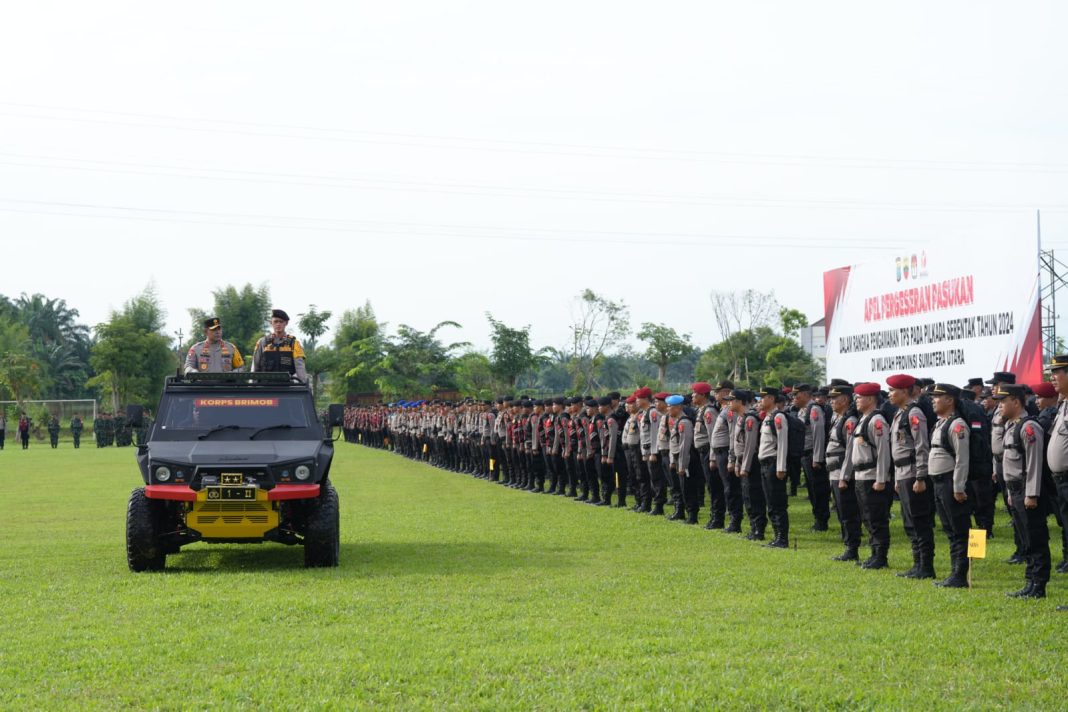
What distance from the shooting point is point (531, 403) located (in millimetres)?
28250

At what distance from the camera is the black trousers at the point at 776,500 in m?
14.7

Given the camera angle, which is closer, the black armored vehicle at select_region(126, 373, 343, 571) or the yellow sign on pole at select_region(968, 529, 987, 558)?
the yellow sign on pole at select_region(968, 529, 987, 558)

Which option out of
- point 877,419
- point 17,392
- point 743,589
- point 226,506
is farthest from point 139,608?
point 17,392

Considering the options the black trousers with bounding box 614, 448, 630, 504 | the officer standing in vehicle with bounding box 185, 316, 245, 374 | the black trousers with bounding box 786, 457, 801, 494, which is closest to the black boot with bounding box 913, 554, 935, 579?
the black trousers with bounding box 786, 457, 801, 494

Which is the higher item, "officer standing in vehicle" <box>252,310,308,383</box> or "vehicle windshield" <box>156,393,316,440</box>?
"officer standing in vehicle" <box>252,310,308,383</box>

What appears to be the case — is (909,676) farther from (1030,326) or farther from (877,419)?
(1030,326)

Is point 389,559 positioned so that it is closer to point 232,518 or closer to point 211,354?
point 232,518

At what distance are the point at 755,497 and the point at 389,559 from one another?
483 centimetres

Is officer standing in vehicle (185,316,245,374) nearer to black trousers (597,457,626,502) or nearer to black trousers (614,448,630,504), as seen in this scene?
black trousers (614,448,630,504)

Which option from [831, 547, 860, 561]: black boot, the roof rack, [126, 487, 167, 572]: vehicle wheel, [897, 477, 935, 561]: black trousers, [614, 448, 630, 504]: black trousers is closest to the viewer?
[897, 477, 935, 561]: black trousers

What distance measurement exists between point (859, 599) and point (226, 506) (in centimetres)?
596

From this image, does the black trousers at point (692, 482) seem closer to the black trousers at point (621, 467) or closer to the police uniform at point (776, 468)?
the police uniform at point (776, 468)

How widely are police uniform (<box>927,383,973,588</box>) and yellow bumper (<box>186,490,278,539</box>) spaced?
6.24 m

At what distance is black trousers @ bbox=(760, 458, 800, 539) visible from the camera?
14672mm
